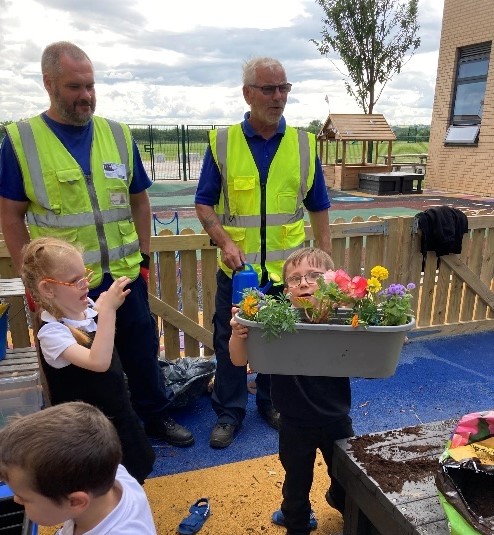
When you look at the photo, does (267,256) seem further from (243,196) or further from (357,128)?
(357,128)

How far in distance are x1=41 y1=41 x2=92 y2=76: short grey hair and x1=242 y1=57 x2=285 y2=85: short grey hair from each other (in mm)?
900

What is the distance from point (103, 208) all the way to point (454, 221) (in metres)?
3.32

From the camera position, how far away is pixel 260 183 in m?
2.79

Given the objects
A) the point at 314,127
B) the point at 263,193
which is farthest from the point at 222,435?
the point at 314,127

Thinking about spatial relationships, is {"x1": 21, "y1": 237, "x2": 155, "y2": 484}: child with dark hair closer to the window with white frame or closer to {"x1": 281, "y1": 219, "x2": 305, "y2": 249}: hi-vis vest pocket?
{"x1": 281, "y1": 219, "x2": 305, "y2": 249}: hi-vis vest pocket

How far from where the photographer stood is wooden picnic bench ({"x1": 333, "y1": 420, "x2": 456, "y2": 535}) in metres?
1.56

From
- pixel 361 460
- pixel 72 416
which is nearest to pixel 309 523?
pixel 361 460

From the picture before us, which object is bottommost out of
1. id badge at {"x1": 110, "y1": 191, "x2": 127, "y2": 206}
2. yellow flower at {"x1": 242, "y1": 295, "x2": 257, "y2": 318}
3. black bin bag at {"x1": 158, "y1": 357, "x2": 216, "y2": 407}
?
black bin bag at {"x1": 158, "y1": 357, "x2": 216, "y2": 407}

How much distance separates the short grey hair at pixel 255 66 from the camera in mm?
2654

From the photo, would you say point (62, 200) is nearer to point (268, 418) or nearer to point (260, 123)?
point (260, 123)

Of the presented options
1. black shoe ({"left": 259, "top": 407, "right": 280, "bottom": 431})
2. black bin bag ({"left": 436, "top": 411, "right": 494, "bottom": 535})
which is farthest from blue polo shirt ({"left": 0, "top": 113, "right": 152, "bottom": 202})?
black bin bag ({"left": 436, "top": 411, "right": 494, "bottom": 535})

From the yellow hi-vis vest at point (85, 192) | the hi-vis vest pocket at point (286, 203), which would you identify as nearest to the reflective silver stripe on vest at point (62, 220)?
the yellow hi-vis vest at point (85, 192)

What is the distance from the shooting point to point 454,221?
14.4 feet

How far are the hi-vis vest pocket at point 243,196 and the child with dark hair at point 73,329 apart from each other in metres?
1.09
